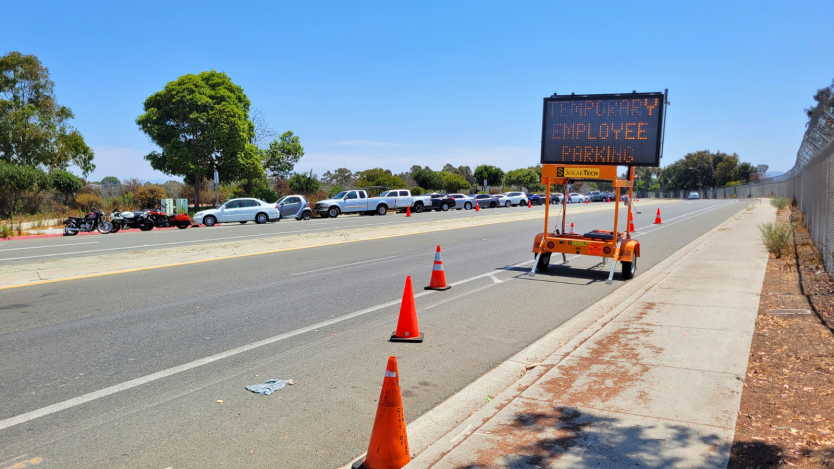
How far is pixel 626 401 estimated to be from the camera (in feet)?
15.4

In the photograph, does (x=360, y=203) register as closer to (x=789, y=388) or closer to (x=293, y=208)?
(x=293, y=208)

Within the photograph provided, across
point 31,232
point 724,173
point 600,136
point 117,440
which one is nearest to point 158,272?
point 117,440

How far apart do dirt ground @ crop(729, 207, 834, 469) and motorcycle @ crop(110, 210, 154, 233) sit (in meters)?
24.1

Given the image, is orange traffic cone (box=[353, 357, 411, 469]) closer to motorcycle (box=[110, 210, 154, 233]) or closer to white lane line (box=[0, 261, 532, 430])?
white lane line (box=[0, 261, 532, 430])

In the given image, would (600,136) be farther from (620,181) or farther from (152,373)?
(152,373)

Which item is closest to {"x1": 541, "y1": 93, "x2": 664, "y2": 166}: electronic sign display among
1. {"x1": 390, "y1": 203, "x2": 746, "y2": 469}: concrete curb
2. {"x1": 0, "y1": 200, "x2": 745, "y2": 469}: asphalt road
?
{"x1": 0, "y1": 200, "x2": 745, "y2": 469}: asphalt road

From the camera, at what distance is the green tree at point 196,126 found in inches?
1452

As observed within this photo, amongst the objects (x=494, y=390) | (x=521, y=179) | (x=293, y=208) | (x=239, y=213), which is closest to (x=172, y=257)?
(x=494, y=390)

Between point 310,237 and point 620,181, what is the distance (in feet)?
34.5

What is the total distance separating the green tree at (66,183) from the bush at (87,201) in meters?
0.51

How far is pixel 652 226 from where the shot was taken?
87.3 ft

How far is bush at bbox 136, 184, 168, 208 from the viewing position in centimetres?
4119

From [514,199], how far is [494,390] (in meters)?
50.8

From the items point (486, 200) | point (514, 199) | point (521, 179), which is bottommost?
point (486, 200)
